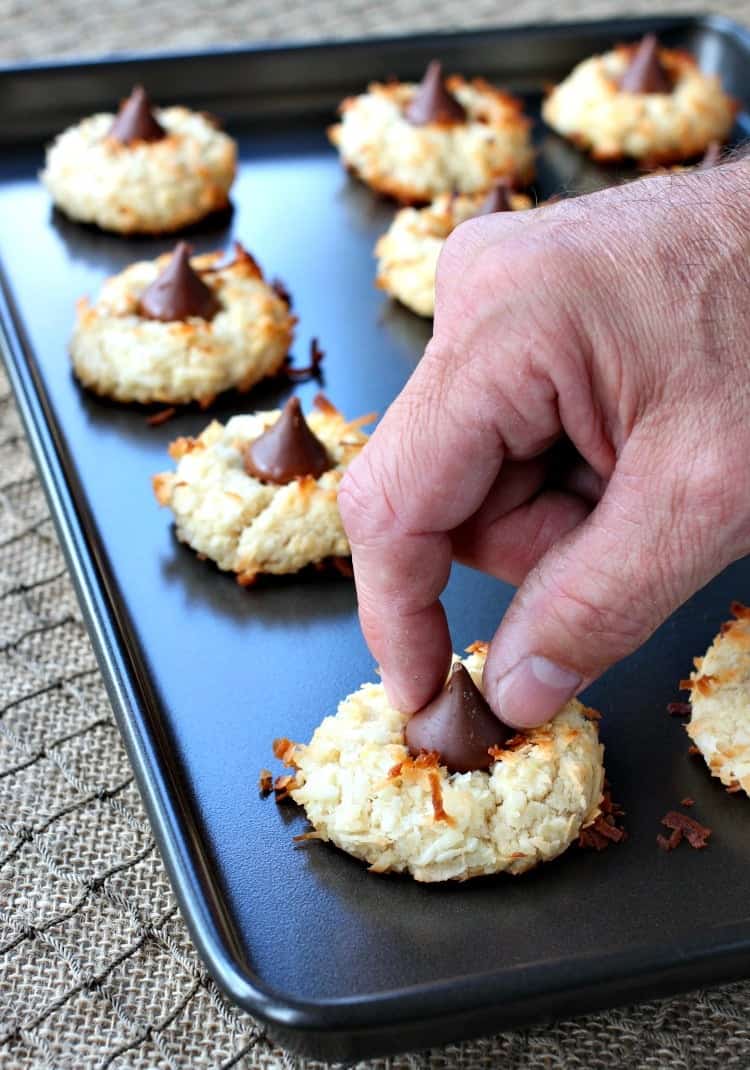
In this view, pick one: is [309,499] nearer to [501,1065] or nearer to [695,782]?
[695,782]

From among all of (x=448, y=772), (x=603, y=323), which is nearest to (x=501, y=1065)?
(x=448, y=772)

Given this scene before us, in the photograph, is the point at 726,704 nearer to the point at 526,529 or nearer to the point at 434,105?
the point at 526,529

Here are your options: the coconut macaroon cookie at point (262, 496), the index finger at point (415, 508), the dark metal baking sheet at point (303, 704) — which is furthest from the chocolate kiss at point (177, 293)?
the index finger at point (415, 508)

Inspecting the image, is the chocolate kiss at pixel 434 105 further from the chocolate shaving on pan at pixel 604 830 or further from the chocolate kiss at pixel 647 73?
the chocolate shaving on pan at pixel 604 830

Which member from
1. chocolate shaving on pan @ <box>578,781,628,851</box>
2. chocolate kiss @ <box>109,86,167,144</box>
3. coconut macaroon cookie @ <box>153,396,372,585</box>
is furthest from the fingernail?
chocolate kiss @ <box>109,86,167,144</box>

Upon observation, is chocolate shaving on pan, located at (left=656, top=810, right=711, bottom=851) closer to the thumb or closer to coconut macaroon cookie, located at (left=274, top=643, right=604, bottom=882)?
coconut macaroon cookie, located at (left=274, top=643, right=604, bottom=882)

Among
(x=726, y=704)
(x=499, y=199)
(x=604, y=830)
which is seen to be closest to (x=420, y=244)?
(x=499, y=199)
